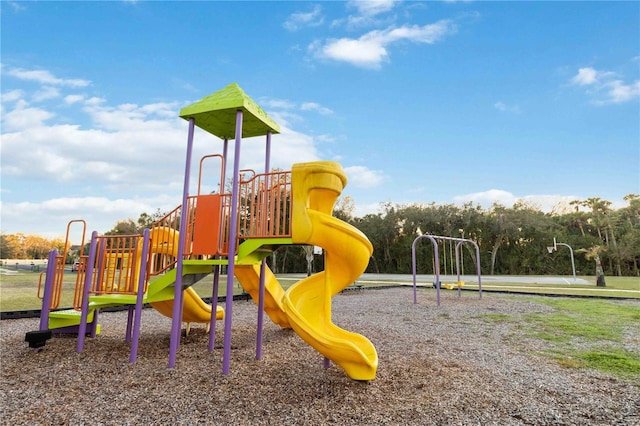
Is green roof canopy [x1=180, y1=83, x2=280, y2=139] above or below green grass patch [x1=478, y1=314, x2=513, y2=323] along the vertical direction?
above

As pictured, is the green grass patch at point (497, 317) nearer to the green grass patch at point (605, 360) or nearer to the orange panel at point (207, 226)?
the green grass patch at point (605, 360)

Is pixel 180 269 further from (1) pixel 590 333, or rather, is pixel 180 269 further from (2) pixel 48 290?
(1) pixel 590 333

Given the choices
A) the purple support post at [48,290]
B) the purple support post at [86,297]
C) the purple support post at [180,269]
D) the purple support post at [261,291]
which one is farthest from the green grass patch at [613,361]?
the purple support post at [48,290]

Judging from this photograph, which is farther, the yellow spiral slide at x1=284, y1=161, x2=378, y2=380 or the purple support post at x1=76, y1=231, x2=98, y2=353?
the purple support post at x1=76, y1=231, x2=98, y2=353

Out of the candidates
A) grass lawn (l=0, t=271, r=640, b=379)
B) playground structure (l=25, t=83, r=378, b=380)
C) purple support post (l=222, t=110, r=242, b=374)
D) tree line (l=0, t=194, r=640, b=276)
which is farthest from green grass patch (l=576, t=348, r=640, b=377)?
tree line (l=0, t=194, r=640, b=276)

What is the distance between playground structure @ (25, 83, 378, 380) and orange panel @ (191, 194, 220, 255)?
0.05 ft

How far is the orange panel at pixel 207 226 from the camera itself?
5219 mm

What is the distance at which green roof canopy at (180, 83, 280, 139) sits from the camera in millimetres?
5071

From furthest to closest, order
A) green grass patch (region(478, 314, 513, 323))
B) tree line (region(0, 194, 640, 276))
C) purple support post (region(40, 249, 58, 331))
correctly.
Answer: tree line (region(0, 194, 640, 276)) < green grass patch (region(478, 314, 513, 323)) < purple support post (region(40, 249, 58, 331))

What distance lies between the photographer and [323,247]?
433cm

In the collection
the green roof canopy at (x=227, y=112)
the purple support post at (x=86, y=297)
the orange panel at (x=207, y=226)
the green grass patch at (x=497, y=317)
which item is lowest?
the green grass patch at (x=497, y=317)

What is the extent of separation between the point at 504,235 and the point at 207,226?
35.6 meters

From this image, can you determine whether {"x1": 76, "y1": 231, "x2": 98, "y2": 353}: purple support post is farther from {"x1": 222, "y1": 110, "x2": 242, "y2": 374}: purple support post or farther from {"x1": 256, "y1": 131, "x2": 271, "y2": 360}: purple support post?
{"x1": 256, "y1": 131, "x2": 271, "y2": 360}: purple support post

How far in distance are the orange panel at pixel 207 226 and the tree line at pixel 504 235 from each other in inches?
1051
